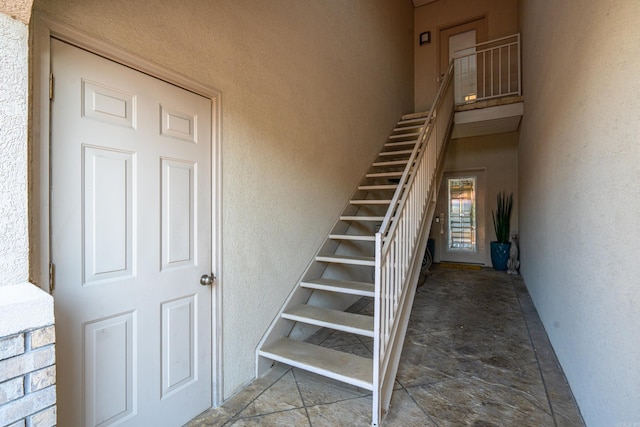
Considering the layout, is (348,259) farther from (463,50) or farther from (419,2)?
(419,2)

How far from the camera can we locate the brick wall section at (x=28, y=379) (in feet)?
2.90

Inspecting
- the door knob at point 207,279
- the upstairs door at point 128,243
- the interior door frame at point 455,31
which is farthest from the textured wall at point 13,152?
the interior door frame at point 455,31

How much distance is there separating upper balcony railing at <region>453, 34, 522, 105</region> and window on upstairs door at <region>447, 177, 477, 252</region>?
64.8 inches

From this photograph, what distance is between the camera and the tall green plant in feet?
18.2

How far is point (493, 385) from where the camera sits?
214 centimetres

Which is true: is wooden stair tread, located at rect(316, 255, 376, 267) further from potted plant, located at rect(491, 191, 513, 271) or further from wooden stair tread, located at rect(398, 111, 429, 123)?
potted plant, located at rect(491, 191, 513, 271)

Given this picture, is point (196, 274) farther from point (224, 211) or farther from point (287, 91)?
point (287, 91)

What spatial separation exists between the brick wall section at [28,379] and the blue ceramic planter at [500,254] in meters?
6.11

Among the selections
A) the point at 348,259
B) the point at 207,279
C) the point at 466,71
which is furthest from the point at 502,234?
the point at 207,279

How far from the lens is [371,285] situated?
2.54 m

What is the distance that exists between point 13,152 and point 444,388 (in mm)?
2590

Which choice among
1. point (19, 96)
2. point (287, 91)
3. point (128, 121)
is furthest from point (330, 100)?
point (19, 96)

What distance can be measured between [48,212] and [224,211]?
887 mm

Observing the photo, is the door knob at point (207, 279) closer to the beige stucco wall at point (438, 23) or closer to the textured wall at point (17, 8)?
the textured wall at point (17, 8)
